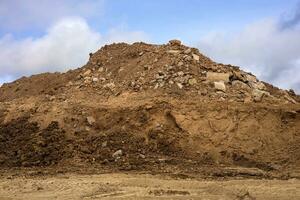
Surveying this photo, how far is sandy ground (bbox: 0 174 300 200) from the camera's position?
15.3 meters

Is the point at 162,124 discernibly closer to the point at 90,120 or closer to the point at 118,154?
the point at 118,154

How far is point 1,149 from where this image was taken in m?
21.8

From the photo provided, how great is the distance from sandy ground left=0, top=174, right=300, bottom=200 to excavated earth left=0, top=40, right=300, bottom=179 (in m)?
0.98

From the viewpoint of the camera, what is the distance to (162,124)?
68.0 feet

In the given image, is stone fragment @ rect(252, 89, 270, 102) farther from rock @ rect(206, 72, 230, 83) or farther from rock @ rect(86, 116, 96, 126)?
rock @ rect(86, 116, 96, 126)

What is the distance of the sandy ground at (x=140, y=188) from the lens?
15.3 metres

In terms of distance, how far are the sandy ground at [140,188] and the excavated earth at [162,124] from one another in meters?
0.98

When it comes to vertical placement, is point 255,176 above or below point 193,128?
below

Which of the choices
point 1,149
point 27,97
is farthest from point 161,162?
point 27,97

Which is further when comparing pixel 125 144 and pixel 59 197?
pixel 125 144

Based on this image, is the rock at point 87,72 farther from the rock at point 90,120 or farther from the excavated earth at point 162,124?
the rock at point 90,120

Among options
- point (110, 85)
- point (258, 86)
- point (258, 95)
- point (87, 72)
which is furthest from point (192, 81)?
point (87, 72)

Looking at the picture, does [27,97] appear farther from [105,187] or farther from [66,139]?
[105,187]

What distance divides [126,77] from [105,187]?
26.1ft
